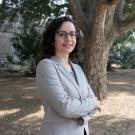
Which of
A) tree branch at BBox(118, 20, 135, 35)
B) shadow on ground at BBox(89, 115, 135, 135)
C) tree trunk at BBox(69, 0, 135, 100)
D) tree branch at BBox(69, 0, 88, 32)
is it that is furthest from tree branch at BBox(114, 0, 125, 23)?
shadow on ground at BBox(89, 115, 135, 135)

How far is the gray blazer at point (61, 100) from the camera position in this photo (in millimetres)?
2746

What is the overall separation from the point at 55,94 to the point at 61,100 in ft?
0.20

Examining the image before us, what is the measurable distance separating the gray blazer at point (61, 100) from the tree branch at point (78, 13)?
724 cm

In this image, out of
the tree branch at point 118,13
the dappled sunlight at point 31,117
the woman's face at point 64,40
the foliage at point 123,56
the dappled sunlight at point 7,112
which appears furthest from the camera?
the foliage at point 123,56

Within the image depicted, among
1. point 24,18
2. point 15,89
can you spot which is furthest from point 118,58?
point 15,89

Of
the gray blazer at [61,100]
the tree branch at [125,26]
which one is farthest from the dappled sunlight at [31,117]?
the gray blazer at [61,100]

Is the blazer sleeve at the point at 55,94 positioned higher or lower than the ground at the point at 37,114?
higher

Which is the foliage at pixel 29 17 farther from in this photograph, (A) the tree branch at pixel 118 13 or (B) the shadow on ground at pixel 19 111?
(A) the tree branch at pixel 118 13

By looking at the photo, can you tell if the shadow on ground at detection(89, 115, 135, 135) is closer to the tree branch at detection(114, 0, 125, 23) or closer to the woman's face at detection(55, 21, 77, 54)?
the tree branch at detection(114, 0, 125, 23)

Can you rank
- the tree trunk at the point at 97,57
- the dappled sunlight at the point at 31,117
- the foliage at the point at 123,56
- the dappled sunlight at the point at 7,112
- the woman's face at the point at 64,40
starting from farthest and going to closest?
the foliage at the point at 123,56
the tree trunk at the point at 97,57
the dappled sunlight at the point at 7,112
the dappled sunlight at the point at 31,117
the woman's face at the point at 64,40

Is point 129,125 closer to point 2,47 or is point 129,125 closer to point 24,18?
point 24,18

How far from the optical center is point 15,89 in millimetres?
12797

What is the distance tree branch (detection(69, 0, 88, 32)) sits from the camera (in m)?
9.98

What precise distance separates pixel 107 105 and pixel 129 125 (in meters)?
1.90
